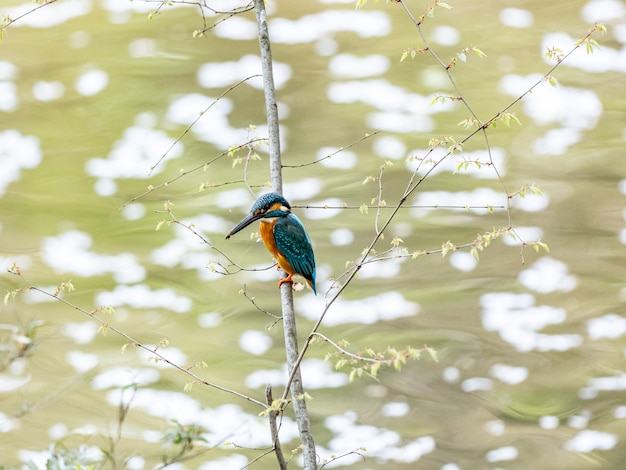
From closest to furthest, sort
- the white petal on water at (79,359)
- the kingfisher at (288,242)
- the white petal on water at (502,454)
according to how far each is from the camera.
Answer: the kingfisher at (288,242)
the white petal on water at (502,454)
the white petal on water at (79,359)

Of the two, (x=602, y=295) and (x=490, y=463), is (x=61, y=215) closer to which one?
(x=490, y=463)

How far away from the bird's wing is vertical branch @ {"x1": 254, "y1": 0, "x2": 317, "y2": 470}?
21cm

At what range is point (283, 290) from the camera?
230 centimetres

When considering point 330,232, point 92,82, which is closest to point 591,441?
point 330,232

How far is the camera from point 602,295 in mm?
4406

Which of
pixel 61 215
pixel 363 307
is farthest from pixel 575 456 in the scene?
pixel 61 215

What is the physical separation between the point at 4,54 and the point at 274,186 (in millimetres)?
3947

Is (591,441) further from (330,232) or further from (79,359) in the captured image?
(79,359)

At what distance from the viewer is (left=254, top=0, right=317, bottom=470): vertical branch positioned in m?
2.01

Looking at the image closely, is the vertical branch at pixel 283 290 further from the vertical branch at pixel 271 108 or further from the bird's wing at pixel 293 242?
the bird's wing at pixel 293 242

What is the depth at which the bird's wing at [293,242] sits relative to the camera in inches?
101

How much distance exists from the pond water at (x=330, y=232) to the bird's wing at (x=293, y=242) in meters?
0.69

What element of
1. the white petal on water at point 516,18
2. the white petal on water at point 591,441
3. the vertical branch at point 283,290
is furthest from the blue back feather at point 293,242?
the white petal on water at point 516,18

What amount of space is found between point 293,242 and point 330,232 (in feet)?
7.03
